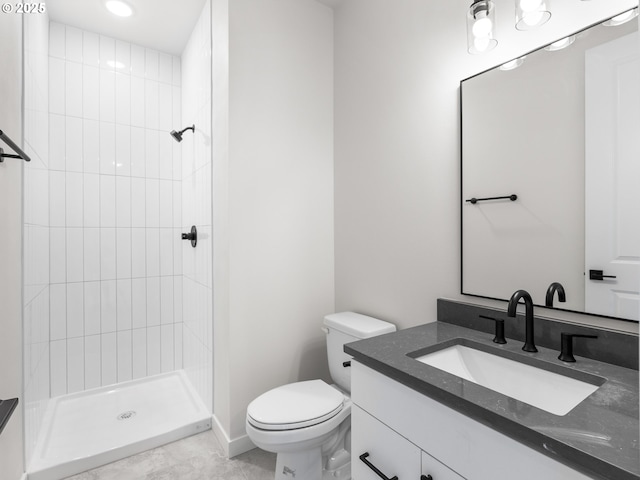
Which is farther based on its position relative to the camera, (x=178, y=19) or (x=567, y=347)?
(x=178, y=19)

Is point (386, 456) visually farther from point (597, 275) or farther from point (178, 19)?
point (178, 19)

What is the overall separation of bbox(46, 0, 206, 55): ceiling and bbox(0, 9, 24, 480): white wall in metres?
0.85

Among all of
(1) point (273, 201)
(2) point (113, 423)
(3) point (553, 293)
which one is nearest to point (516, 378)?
(3) point (553, 293)

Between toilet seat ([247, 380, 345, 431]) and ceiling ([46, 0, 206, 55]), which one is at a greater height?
ceiling ([46, 0, 206, 55])

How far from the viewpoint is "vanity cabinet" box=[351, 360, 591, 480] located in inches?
26.8

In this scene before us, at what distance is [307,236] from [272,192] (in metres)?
0.36

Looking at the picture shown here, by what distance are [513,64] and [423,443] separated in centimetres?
132

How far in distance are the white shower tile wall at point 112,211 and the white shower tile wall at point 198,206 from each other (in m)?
0.16

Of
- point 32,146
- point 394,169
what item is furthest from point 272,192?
point 32,146

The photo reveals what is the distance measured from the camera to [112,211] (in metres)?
2.55

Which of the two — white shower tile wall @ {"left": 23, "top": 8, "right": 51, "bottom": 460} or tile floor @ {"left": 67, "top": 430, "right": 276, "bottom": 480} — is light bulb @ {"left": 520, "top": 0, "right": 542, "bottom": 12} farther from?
tile floor @ {"left": 67, "top": 430, "right": 276, "bottom": 480}

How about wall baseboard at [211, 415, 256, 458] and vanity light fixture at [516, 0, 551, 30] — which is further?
wall baseboard at [211, 415, 256, 458]

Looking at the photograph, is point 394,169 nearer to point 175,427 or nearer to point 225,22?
point 225,22

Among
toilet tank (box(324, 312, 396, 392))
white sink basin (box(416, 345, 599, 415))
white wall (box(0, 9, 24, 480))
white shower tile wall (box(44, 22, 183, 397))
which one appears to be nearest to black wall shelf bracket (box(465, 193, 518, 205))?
white sink basin (box(416, 345, 599, 415))
